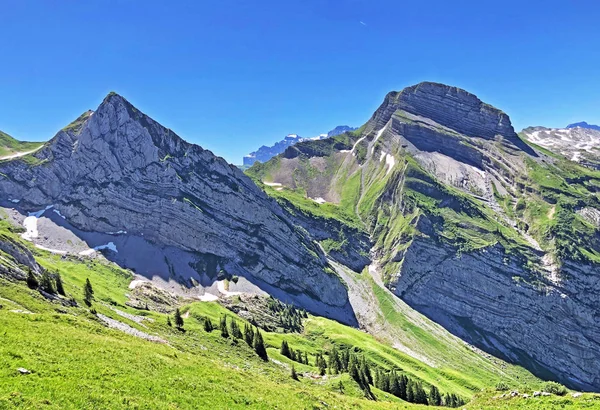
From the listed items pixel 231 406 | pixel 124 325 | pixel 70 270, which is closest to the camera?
pixel 231 406

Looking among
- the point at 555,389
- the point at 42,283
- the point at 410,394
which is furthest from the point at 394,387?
the point at 42,283

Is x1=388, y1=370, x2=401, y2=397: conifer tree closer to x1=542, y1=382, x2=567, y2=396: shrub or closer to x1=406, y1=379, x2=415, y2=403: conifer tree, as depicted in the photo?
x1=406, y1=379, x2=415, y2=403: conifer tree

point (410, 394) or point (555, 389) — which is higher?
point (555, 389)

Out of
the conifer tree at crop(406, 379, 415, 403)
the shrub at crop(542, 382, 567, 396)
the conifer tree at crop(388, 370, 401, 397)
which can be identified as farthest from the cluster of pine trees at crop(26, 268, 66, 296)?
the conifer tree at crop(406, 379, 415, 403)

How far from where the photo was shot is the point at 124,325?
78.9 metres

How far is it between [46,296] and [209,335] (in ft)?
120

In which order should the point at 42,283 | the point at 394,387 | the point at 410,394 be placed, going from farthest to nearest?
1. the point at 394,387
2. the point at 410,394
3. the point at 42,283

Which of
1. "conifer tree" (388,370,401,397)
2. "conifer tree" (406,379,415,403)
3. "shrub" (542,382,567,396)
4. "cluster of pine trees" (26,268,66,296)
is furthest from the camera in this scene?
"conifer tree" (388,370,401,397)

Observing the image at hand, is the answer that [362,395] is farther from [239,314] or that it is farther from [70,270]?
[70,270]

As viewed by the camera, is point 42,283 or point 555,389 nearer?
point 555,389

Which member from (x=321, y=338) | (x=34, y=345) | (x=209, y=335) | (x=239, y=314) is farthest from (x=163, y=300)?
(x=34, y=345)

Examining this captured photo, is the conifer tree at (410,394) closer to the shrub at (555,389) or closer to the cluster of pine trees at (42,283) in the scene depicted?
the shrub at (555,389)

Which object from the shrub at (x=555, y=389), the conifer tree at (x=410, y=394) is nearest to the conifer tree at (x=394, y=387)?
the conifer tree at (x=410, y=394)

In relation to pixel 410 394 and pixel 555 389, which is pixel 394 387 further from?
pixel 555 389
